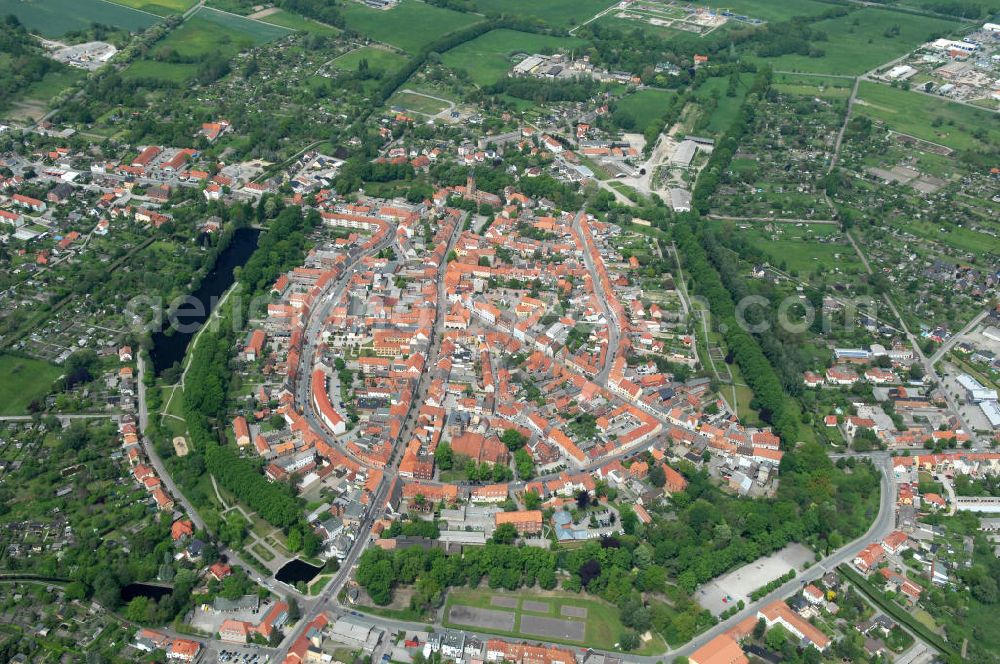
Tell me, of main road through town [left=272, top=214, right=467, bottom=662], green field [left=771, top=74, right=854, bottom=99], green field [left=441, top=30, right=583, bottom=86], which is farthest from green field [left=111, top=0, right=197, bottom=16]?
green field [left=771, top=74, right=854, bottom=99]

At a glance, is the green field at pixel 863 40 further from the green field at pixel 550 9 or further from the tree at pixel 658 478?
the tree at pixel 658 478

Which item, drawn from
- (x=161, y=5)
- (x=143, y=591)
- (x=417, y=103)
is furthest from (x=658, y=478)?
(x=161, y=5)

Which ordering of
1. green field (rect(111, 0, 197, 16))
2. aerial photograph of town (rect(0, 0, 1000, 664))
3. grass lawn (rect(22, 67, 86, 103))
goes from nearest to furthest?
aerial photograph of town (rect(0, 0, 1000, 664)) < grass lawn (rect(22, 67, 86, 103)) < green field (rect(111, 0, 197, 16))

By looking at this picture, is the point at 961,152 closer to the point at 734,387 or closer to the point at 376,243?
the point at 734,387

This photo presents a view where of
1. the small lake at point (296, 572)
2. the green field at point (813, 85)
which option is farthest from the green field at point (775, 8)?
the small lake at point (296, 572)

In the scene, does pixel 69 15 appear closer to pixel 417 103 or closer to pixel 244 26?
pixel 244 26

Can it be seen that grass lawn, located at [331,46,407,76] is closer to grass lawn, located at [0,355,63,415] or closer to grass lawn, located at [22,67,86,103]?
grass lawn, located at [22,67,86,103]
